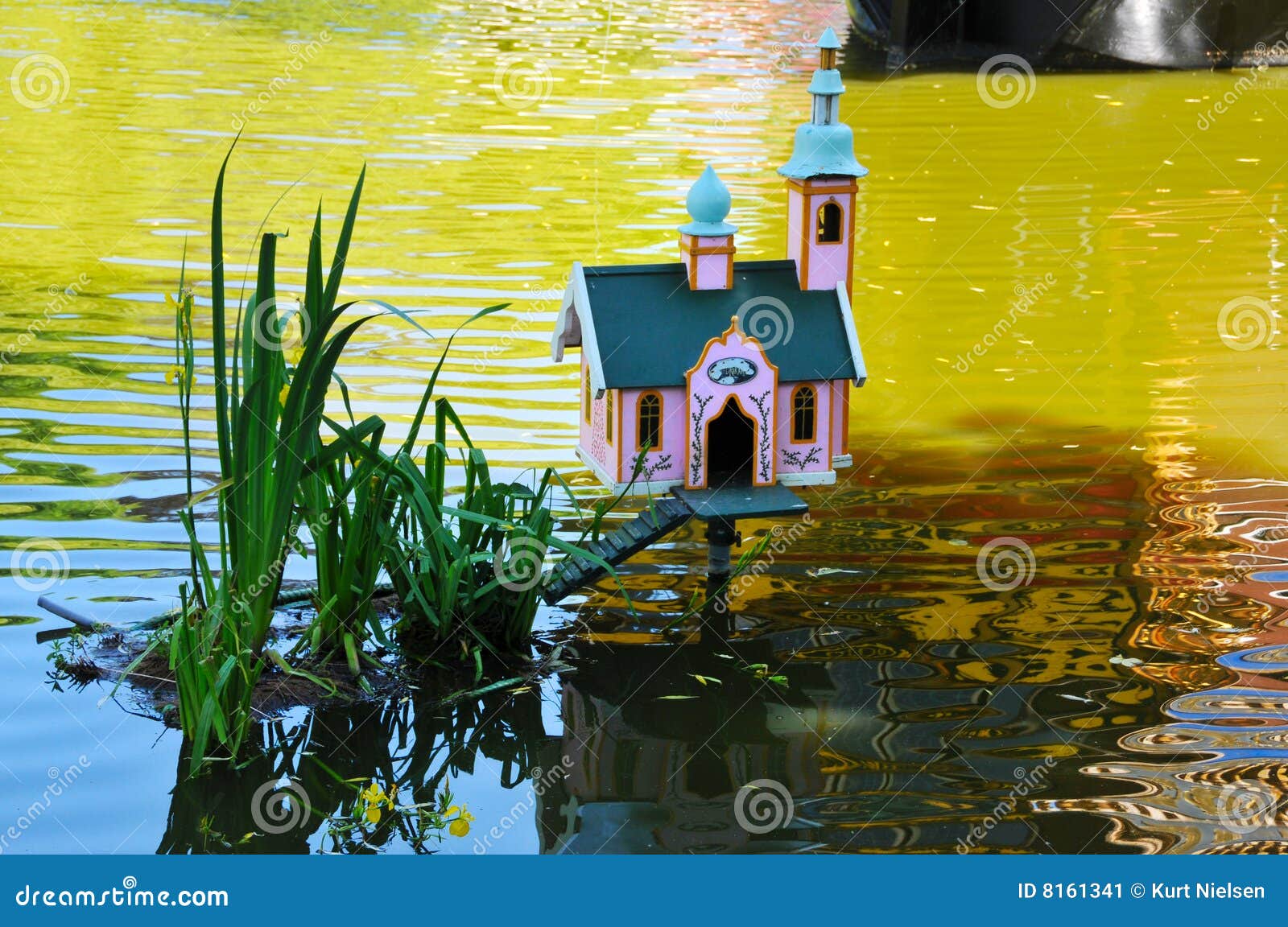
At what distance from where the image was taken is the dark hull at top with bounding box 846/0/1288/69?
21688mm

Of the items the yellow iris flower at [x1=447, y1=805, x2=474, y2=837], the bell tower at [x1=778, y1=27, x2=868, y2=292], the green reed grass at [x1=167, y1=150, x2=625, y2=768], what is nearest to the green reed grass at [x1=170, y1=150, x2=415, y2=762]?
the green reed grass at [x1=167, y1=150, x2=625, y2=768]

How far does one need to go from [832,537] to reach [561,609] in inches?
61.6

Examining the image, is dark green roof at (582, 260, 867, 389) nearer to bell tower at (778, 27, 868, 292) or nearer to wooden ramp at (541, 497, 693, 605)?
bell tower at (778, 27, 868, 292)

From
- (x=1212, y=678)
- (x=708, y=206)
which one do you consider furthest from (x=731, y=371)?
(x=1212, y=678)

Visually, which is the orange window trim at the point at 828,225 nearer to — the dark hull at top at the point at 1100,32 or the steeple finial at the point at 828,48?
the steeple finial at the point at 828,48

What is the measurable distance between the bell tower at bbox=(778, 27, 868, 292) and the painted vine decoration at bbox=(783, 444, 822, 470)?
677mm

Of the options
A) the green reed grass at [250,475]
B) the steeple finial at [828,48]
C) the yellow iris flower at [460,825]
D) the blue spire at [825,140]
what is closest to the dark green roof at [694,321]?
the blue spire at [825,140]

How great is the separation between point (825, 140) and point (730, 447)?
4.46 ft

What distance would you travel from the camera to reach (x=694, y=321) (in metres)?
6.43

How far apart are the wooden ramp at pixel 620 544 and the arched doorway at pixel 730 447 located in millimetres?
242

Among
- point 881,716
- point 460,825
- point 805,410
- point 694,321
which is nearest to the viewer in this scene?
point 460,825

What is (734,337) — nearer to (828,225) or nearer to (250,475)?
(828,225)

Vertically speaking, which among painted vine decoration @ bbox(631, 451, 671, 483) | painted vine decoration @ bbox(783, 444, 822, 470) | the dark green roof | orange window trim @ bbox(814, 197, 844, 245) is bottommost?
painted vine decoration @ bbox(631, 451, 671, 483)

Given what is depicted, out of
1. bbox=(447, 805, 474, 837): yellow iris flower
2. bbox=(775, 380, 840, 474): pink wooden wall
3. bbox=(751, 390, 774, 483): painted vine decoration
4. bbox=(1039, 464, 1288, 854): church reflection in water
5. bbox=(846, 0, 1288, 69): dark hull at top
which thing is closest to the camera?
bbox=(447, 805, 474, 837): yellow iris flower
